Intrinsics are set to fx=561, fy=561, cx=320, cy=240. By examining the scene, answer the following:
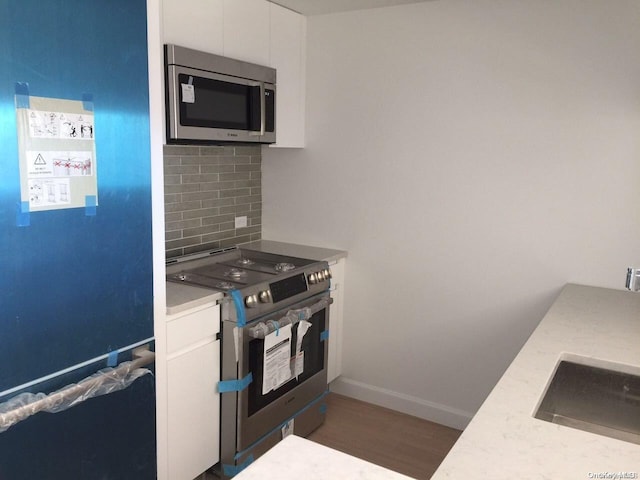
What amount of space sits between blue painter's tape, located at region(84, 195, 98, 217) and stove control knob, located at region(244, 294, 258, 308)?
881 mm

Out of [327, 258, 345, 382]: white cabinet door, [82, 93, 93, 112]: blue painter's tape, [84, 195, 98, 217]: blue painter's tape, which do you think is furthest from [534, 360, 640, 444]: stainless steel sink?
[327, 258, 345, 382]: white cabinet door

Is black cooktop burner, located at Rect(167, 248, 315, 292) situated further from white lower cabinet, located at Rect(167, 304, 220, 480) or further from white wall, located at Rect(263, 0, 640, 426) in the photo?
white wall, located at Rect(263, 0, 640, 426)

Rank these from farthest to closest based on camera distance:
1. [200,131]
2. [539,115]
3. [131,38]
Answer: [539,115] → [200,131] → [131,38]

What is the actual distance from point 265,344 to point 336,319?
93 cm

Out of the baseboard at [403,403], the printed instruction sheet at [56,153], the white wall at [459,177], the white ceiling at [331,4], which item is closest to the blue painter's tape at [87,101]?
the printed instruction sheet at [56,153]

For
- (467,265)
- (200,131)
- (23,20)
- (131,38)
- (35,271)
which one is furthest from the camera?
(467,265)

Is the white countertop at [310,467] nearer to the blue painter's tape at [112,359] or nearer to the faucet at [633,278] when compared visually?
the blue painter's tape at [112,359]

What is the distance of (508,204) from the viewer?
2.98 m

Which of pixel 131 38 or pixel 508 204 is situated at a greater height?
pixel 131 38

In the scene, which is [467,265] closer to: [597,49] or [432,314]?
[432,314]

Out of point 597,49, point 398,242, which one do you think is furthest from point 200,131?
point 597,49

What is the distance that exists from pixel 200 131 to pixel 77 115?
93cm

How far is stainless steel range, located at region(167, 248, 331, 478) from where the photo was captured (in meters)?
2.55

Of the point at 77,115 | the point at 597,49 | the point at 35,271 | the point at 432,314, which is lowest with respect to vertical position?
the point at 432,314
